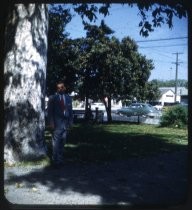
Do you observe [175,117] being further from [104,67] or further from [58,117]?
[58,117]

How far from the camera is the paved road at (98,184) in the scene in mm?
5043

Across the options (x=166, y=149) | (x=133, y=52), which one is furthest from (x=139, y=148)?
(x=133, y=52)

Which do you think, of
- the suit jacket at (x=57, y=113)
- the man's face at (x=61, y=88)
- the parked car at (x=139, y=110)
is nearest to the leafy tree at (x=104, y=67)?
the parked car at (x=139, y=110)

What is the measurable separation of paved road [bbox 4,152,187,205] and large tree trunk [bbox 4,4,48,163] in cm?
63

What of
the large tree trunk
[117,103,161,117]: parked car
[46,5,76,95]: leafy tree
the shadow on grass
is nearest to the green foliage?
[46,5,76,95]: leafy tree

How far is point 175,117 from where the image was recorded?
2181cm

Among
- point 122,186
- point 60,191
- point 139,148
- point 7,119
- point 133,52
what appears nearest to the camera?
point 60,191

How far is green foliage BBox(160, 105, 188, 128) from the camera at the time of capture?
21.4m

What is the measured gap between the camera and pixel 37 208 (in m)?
3.53

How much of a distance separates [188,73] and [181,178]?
12.1ft

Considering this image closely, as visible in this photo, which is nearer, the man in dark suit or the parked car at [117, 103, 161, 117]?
the man in dark suit

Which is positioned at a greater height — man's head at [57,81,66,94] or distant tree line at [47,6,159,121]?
distant tree line at [47,6,159,121]

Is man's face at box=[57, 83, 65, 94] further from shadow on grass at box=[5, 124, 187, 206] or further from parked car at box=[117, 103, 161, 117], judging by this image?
parked car at box=[117, 103, 161, 117]

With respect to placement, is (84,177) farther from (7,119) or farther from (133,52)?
(133,52)
